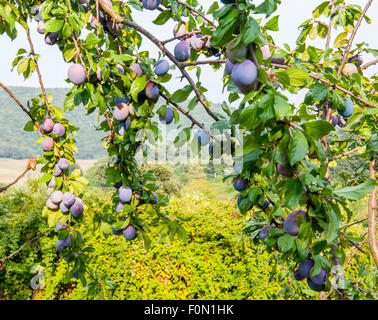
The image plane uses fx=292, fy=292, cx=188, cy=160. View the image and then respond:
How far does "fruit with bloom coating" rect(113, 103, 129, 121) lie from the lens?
0.93m

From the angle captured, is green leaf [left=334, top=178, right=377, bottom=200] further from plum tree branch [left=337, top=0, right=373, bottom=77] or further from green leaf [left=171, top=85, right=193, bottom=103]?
plum tree branch [left=337, top=0, right=373, bottom=77]

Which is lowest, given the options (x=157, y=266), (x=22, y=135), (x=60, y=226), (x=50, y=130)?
(x=22, y=135)

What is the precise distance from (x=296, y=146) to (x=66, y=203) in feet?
3.01

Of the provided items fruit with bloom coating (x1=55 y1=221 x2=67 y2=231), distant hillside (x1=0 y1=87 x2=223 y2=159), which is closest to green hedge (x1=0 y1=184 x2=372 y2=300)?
fruit with bloom coating (x1=55 y1=221 x2=67 y2=231)

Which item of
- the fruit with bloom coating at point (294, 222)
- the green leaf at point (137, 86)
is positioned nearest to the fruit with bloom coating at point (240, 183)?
the fruit with bloom coating at point (294, 222)

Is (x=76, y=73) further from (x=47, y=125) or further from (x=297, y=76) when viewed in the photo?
(x=297, y=76)

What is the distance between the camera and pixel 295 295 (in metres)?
1.56

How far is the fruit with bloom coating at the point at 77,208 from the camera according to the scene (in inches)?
43.8

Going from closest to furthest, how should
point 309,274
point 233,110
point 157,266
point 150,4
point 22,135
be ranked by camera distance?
point 233,110 < point 309,274 < point 150,4 < point 157,266 < point 22,135

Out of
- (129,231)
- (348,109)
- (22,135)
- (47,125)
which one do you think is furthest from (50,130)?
(22,135)

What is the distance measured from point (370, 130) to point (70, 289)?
2.85m

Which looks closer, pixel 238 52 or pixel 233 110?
pixel 238 52

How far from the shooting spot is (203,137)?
83cm

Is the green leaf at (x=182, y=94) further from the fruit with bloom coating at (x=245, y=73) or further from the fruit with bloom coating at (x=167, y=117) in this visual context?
the fruit with bloom coating at (x=245, y=73)
